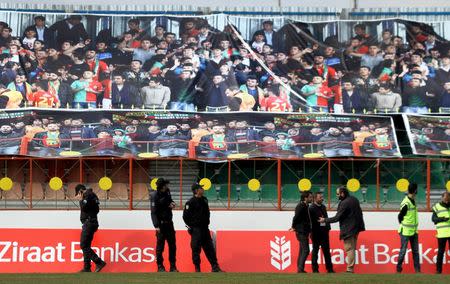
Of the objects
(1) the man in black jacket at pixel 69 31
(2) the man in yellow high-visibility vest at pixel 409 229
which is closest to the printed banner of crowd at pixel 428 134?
(1) the man in black jacket at pixel 69 31

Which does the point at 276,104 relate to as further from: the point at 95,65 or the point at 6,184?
the point at 6,184

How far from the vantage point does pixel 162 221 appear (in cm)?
1972

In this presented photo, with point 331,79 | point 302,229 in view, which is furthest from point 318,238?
point 331,79

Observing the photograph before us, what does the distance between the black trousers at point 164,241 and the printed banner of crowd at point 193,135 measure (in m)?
14.4

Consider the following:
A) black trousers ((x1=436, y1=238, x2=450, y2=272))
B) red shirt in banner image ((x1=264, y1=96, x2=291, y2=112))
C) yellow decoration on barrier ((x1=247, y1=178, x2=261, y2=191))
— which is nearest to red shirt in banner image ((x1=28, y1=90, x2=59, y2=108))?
red shirt in banner image ((x1=264, y1=96, x2=291, y2=112))

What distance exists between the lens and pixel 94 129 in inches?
1426

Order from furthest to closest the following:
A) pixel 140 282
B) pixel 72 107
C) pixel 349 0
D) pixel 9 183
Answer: pixel 349 0, pixel 72 107, pixel 9 183, pixel 140 282

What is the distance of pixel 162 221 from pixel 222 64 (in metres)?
19.8

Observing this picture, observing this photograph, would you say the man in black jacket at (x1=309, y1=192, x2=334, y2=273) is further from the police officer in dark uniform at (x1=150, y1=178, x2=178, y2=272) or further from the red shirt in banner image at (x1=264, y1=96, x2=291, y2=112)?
the red shirt in banner image at (x1=264, y1=96, x2=291, y2=112)

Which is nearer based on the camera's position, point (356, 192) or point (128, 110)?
point (356, 192)

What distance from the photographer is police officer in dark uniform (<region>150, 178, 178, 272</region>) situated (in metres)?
19.7

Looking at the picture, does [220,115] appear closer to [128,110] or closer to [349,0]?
[128,110]

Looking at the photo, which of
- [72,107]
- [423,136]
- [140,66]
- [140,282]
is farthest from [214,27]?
[140,282]

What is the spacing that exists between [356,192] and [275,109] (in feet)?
19.0
